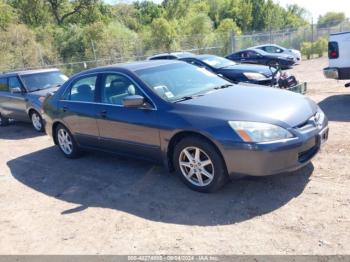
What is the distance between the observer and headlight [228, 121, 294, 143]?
3963mm

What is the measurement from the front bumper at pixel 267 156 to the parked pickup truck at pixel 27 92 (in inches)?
259

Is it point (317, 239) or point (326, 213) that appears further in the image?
point (326, 213)

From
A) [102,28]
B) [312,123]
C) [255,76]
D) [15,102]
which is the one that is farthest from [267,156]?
[102,28]

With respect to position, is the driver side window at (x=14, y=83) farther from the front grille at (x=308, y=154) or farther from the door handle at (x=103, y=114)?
the front grille at (x=308, y=154)

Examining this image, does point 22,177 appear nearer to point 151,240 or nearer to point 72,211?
point 72,211

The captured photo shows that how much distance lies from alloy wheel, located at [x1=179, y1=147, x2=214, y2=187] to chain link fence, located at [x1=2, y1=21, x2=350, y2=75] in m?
17.0

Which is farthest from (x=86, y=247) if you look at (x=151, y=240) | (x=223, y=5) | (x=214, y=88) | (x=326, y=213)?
(x=223, y=5)

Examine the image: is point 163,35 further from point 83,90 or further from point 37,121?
point 83,90

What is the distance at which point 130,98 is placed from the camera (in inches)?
188

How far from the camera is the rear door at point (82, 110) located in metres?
5.79

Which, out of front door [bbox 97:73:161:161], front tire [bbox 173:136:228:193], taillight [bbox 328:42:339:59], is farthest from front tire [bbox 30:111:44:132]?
taillight [bbox 328:42:339:59]

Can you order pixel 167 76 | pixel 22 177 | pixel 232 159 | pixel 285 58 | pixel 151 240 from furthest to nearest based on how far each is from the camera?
pixel 285 58 < pixel 22 177 < pixel 167 76 < pixel 232 159 < pixel 151 240

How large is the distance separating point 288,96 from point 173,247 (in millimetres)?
2479

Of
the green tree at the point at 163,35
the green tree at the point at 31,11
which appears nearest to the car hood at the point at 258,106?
the green tree at the point at 163,35
